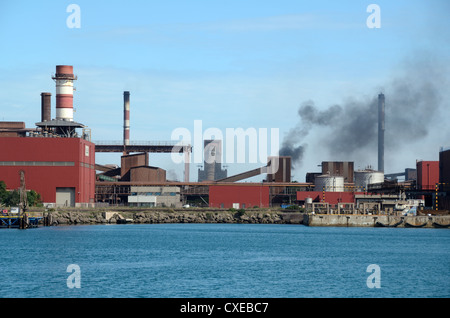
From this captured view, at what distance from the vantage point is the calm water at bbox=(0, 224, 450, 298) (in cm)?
3172

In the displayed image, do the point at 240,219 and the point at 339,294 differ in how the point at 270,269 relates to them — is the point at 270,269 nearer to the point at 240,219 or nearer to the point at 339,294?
the point at 339,294

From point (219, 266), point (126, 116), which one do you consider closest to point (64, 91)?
point (126, 116)

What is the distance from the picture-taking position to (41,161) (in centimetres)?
8838

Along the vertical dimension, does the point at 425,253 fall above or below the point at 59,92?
below

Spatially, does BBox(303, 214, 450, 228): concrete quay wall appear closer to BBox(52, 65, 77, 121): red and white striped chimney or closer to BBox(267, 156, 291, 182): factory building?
BBox(267, 156, 291, 182): factory building

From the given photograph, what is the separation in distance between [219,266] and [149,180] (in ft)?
238

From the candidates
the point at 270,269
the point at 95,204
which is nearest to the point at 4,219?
the point at 95,204

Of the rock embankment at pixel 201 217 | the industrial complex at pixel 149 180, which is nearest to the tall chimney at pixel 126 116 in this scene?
the industrial complex at pixel 149 180

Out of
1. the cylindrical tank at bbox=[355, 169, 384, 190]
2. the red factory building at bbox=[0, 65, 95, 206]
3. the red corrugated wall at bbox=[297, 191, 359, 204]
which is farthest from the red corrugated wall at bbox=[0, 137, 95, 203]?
the cylindrical tank at bbox=[355, 169, 384, 190]

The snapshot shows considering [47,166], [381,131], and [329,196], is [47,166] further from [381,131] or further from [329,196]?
[381,131]

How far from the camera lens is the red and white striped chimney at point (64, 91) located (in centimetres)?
9462

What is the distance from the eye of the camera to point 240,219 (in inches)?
3730

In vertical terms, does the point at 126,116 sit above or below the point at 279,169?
above
